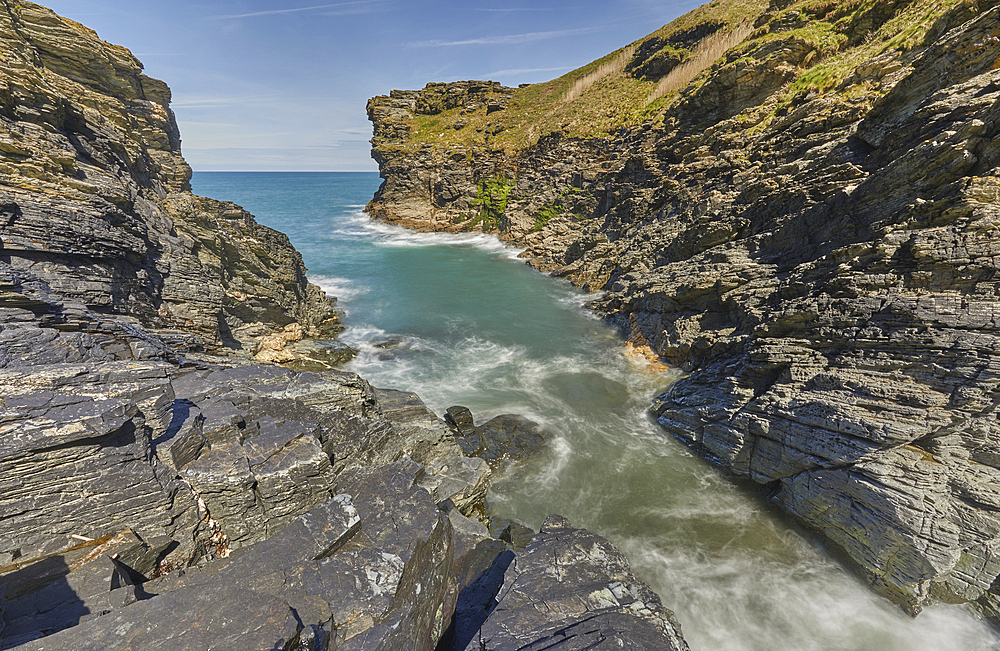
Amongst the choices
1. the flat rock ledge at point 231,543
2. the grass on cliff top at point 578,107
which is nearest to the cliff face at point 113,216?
the flat rock ledge at point 231,543

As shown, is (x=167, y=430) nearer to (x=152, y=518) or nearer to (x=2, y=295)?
(x=152, y=518)

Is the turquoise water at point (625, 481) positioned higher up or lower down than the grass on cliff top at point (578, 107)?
lower down

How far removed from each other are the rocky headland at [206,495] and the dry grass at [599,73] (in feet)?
278

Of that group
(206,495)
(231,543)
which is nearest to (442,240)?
(206,495)

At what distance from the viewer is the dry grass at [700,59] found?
54.2 meters

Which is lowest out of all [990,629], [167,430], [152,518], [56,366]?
[990,629]

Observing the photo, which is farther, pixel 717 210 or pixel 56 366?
pixel 717 210

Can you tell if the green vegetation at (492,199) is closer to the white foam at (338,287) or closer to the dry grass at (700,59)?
the dry grass at (700,59)

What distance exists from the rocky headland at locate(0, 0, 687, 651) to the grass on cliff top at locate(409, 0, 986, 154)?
102 feet

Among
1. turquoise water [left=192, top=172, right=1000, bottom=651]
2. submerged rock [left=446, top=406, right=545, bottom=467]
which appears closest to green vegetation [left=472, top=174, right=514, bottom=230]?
turquoise water [left=192, top=172, right=1000, bottom=651]

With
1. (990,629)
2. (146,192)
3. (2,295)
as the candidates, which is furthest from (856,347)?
(146,192)

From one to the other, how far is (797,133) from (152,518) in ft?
116

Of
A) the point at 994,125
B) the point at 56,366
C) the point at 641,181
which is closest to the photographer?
the point at 56,366

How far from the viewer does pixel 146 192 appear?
72.8 feet
